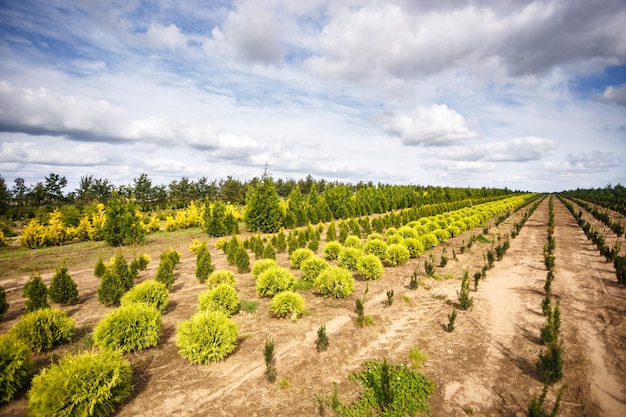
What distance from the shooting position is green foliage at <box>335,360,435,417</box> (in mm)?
4195

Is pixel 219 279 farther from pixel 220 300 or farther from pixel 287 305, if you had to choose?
pixel 287 305

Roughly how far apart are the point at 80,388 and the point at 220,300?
345cm

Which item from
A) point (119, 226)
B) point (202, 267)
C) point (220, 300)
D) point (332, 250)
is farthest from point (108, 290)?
point (119, 226)

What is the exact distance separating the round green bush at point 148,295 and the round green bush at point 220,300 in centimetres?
111

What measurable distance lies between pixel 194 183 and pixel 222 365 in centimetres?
6428

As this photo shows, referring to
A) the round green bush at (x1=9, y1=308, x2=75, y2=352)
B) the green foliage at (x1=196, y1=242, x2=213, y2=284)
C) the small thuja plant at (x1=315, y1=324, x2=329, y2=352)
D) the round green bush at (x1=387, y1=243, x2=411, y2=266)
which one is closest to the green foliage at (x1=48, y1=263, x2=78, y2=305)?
the round green bush at (x1=9, y1=308, x2=75, y2=352)

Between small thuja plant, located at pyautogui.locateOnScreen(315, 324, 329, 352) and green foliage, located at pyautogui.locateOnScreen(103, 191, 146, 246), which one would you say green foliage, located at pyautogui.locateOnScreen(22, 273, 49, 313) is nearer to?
small thuja plant, located at pyautogui.locateOnScreen(315, 324, 329, 352)

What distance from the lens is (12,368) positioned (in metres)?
4.26

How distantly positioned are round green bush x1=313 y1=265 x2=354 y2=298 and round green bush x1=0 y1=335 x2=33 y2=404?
256 inches

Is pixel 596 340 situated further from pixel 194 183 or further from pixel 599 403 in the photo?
pixel 194 183

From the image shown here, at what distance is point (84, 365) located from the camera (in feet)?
13.2

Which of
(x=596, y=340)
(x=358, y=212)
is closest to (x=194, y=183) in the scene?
(x=358, y=212)

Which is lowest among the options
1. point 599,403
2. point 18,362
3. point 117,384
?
point 599,403

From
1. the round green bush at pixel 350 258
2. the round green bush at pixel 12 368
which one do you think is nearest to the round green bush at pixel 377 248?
the round green bush at pixel 350 258
